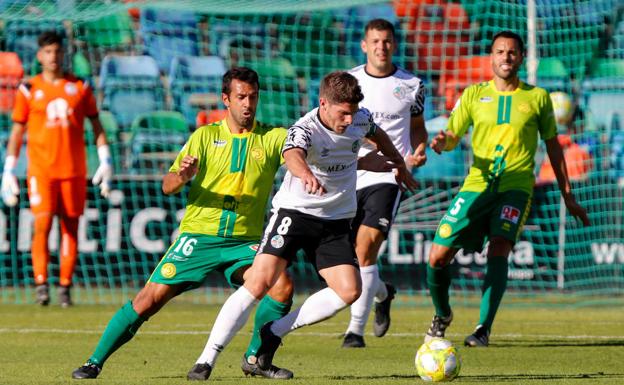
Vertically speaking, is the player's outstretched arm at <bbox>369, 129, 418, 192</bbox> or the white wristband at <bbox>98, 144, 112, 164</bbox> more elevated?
the player's outstretched arm at <bbox>369, 129, 418, 192</bbox>

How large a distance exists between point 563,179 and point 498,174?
0.46 metres

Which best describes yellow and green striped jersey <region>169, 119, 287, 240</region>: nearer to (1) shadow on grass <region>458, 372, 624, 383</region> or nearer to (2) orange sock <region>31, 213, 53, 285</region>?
(1) shadow on grass <region>458, 372, 624, 383</region>

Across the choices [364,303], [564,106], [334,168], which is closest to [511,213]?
[364,303]

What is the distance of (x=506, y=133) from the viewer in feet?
28.9

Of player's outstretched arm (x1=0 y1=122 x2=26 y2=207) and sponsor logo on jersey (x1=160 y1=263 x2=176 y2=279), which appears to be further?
player's outstretched arm (x1=0 y1=122 x2=26 y2=207)

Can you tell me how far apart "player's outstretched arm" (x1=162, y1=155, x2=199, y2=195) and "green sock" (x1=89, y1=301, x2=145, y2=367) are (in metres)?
0.73

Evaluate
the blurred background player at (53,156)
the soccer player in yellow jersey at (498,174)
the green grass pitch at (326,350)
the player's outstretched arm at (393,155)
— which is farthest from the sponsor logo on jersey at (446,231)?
the blurred background player at (53,156)

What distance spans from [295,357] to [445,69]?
7.77 meters

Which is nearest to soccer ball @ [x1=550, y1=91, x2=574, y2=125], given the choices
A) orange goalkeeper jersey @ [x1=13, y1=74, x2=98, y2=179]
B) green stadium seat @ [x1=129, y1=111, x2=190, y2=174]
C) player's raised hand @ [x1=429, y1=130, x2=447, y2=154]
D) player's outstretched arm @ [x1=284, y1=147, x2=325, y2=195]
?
green stadium seat @ [x1=129, y1=111, x2=190, y2=174]

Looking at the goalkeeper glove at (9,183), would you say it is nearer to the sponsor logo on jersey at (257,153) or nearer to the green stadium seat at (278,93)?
the green stadium seat at (278,93)

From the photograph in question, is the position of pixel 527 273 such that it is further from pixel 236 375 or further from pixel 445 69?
pixel 236 375

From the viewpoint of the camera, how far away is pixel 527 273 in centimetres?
1360

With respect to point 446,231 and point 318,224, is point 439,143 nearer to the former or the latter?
point 446,231

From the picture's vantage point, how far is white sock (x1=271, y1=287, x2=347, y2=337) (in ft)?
21.7
